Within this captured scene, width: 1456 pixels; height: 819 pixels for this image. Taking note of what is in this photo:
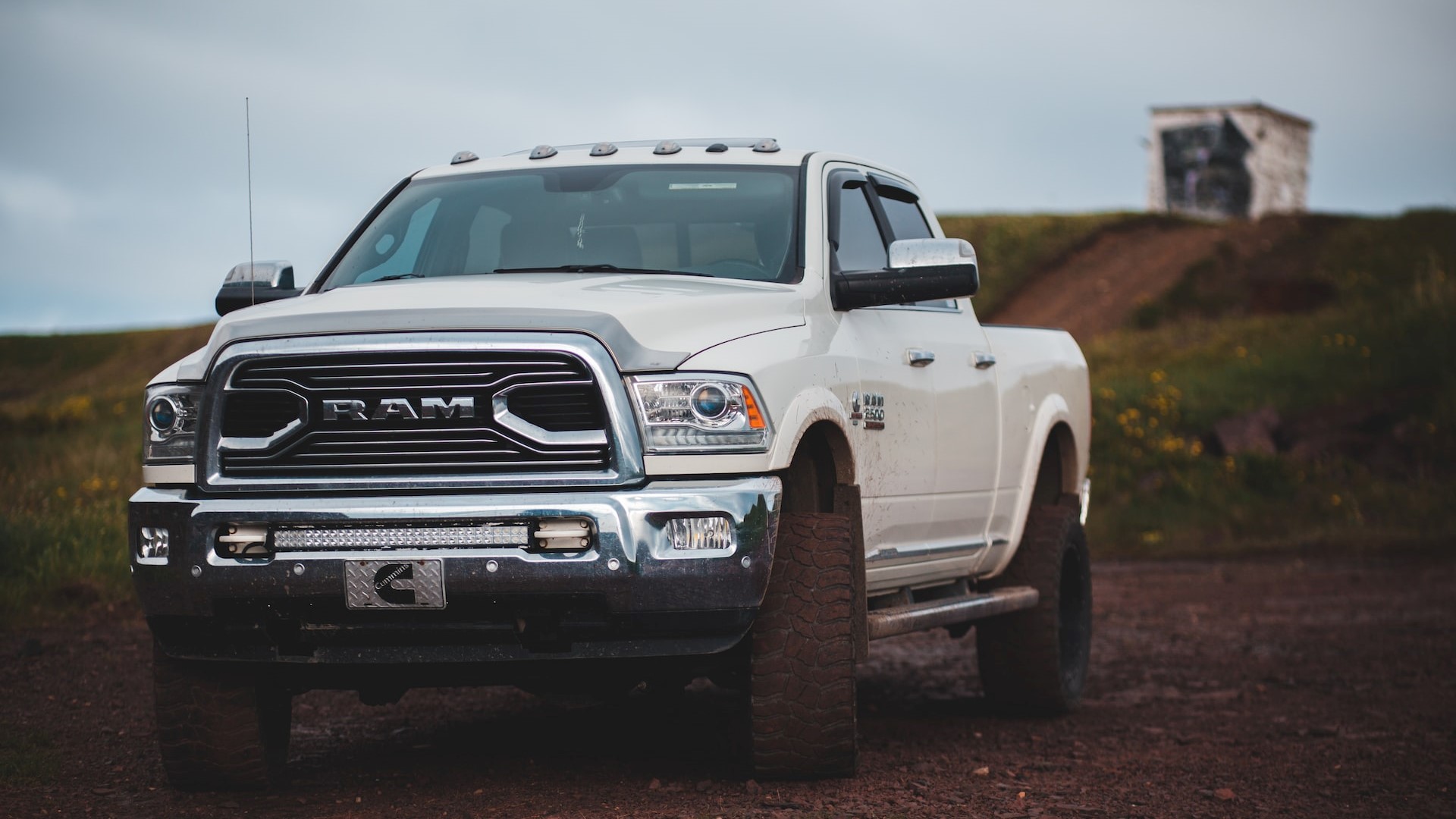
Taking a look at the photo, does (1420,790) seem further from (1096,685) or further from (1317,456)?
(1317,456)

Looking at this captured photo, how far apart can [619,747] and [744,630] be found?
1.69 m

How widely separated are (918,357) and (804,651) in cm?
155

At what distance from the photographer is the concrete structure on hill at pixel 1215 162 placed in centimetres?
5944

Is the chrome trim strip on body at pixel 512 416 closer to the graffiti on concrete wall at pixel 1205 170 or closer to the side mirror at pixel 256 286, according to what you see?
the side mirror at pixel 256 286

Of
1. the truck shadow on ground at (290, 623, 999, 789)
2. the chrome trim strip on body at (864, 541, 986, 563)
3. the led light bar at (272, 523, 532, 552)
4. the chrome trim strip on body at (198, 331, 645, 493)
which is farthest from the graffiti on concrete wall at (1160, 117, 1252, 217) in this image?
the led light bar at (272, 523, 532, 552)

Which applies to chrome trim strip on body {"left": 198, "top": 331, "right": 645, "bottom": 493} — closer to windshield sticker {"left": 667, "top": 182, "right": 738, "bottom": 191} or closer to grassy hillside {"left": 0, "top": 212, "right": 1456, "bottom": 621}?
windshield sticker {"left": 667, "top": 182, "right": 738, "bottom": 191}

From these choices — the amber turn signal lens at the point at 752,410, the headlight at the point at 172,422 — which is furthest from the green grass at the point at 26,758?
the amber turn signal lens at the point at 752,410

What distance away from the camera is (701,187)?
6121 millimetres

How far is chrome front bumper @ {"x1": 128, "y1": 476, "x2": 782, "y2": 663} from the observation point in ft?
14.9

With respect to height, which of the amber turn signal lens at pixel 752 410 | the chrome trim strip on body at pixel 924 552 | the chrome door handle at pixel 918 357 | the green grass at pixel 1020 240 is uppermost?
the green grass at pixel 1020 240

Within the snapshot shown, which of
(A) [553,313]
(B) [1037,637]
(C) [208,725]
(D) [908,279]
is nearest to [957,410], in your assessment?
(D) [908,279]

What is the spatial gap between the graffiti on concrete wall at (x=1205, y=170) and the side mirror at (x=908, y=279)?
183 ft

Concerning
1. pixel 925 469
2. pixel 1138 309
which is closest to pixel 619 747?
pixel 925 469

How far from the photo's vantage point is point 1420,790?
18.6ft
